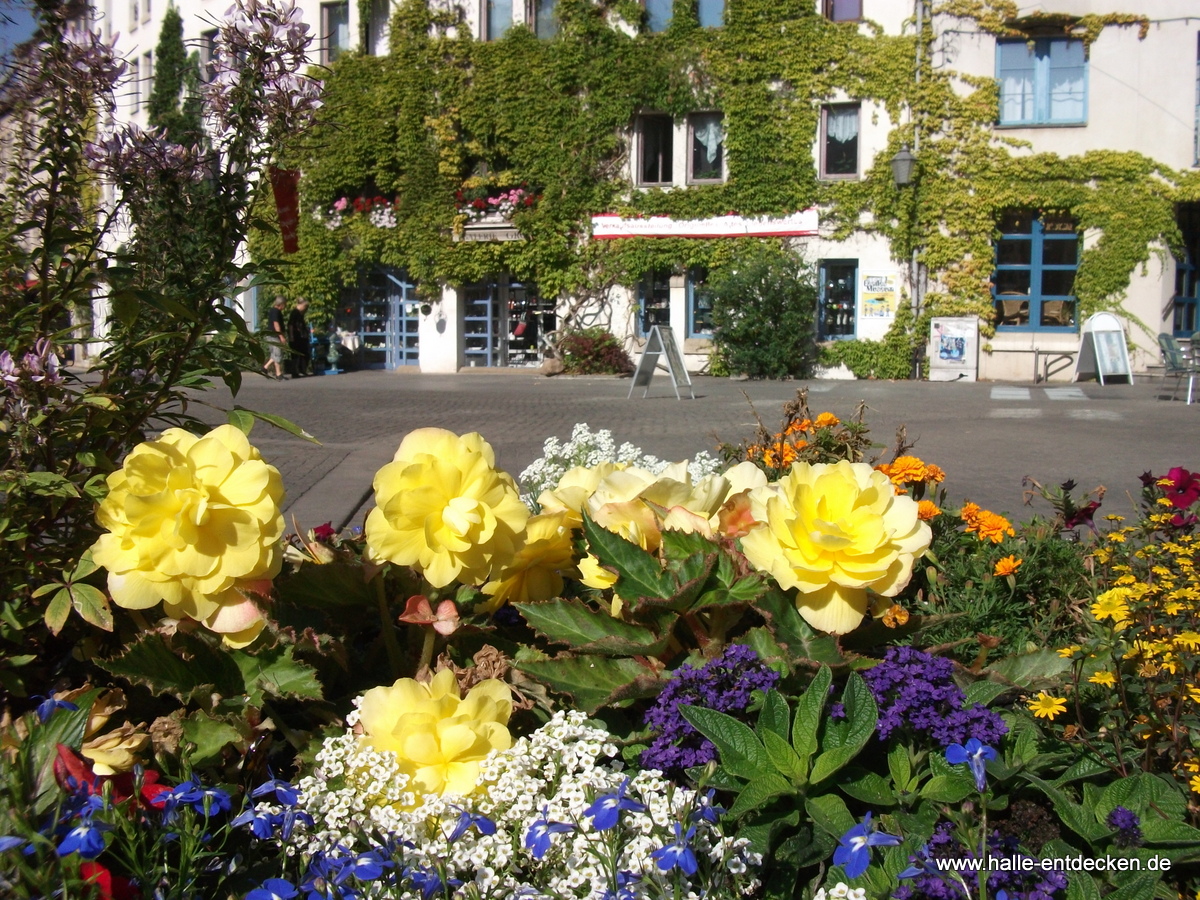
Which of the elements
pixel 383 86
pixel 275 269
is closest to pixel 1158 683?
pixel 275 269

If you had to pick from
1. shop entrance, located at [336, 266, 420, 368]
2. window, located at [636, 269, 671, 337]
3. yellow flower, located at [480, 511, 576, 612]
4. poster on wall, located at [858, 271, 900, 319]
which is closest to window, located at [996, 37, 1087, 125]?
poster on wall, located at [858, 271, 900, 319]

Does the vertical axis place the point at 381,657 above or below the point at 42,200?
below

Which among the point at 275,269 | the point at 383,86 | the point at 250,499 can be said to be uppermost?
the point at 383,86

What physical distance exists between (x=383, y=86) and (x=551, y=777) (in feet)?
86.4

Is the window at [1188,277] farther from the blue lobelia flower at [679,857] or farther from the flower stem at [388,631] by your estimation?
the blue lobelia flower at [679,857]

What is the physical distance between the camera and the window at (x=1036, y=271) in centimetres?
2209

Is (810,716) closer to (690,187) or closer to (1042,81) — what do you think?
(690,187)

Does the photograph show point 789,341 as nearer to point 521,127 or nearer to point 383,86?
point 521,127

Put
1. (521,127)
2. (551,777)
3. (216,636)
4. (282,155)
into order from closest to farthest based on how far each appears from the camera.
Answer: (551,777) < (216,636) < (282,155) < (521,127)

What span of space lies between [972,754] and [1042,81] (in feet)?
76.5

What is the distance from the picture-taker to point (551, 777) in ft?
4.90

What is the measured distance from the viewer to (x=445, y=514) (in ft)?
5.40

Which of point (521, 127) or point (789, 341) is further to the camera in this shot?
point (521, 127)

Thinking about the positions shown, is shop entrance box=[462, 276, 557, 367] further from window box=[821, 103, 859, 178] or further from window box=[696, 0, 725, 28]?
window box=[821, 103, 859, 178]
